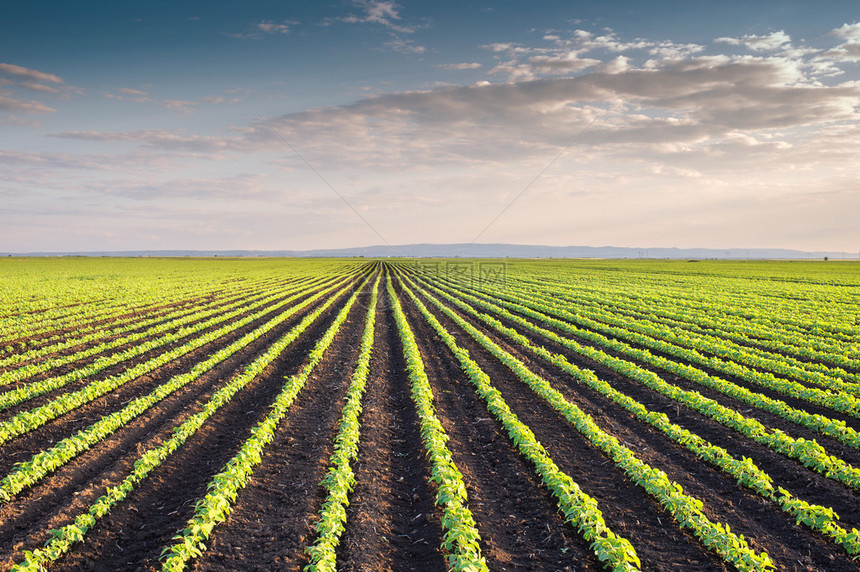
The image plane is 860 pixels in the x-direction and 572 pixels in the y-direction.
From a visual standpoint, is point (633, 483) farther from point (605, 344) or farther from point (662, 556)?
point (605, 344)

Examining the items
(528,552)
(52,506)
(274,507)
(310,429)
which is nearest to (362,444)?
(310,429)

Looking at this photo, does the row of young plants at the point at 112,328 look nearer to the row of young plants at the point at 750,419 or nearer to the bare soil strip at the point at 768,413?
the row of young plants at the point at 750,419

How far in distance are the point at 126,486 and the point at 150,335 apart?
581 inches

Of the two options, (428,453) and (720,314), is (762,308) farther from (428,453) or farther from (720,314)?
(428,453)

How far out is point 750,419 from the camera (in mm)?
9930

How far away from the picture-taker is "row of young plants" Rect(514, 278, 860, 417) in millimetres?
11484

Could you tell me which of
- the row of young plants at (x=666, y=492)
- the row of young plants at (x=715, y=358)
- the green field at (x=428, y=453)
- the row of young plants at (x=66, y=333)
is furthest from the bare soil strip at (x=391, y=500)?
the row of young plants at (x=66, y=333)

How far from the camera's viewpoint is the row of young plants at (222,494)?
579 cm

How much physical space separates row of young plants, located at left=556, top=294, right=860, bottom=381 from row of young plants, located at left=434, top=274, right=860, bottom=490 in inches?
169

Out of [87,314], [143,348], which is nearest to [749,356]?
[143,348]

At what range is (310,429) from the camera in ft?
33.3

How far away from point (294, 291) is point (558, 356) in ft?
92.6

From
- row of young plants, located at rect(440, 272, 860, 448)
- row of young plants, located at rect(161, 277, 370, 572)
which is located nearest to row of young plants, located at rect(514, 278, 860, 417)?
row of young plants, located at rect(440, 272, 860, 448)

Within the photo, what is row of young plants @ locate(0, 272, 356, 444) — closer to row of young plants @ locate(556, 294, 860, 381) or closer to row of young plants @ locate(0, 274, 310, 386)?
row of young plants @ locate(0, 274, 310, 386)
